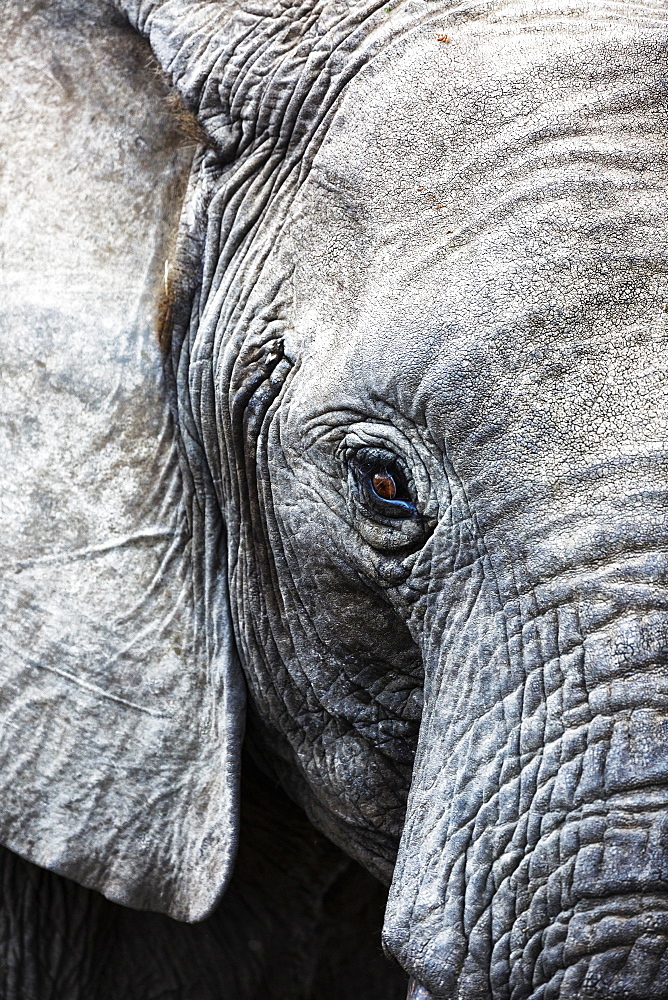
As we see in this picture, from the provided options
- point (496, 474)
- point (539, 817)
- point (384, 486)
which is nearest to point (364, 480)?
point (384, 486)

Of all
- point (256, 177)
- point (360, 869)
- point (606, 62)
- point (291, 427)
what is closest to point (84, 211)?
point (256, 177)

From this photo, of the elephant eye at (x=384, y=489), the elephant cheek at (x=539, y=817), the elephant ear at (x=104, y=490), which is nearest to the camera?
the elephant cheek at (x=539, y=817)

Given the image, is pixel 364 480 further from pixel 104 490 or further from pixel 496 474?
pixel 104 490

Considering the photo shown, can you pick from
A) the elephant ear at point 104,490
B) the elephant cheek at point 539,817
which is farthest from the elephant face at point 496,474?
the elephant ear at point 104,490

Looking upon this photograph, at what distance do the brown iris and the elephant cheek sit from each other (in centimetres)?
20

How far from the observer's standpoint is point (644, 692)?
1.53 metres

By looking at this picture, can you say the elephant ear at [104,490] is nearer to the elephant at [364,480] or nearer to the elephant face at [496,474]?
the elephant at [364,480]

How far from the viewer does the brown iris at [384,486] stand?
6.10ft

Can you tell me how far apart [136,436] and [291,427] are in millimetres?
375

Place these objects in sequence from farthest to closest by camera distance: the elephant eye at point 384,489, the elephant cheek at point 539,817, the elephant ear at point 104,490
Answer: the elephant ear at point 104,490 < the elephant eye at point 384,489 < the elephant cheek at point 539,817

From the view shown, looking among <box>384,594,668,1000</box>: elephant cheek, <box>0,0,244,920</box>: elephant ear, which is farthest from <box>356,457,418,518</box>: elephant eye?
<box>0,0,244,920</box>: elephant ear

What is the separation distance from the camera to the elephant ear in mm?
2242

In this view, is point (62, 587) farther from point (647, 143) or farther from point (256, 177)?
point (647, 143)

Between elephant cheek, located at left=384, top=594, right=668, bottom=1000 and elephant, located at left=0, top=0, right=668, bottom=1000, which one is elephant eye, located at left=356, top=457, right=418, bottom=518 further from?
elephant cheek, located at left=384, top=594, right=668, bottom=1000
